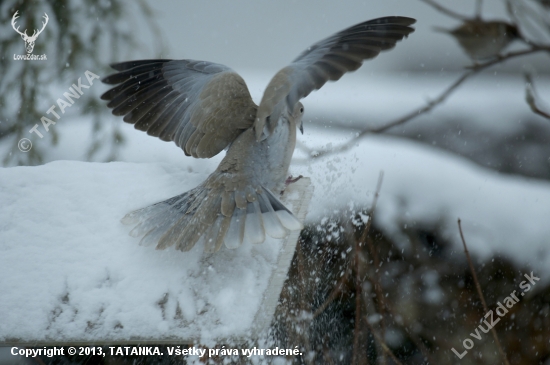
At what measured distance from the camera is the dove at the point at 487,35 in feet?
7.90

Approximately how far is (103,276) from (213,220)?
0.36m

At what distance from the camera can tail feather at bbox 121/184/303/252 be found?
4.57 feet

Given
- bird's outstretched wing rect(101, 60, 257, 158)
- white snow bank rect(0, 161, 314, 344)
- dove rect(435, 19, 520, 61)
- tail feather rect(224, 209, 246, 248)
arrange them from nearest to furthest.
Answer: white snow bank rect(0, 161, 314, 344)
tail feather rect(224, 209, 246, 248)
bird's outstretched wing rect(101, 60, 257, 158)
dove rect(435, 19, 520, 61)

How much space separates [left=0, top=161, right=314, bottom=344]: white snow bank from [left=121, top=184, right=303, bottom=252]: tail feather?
2.6 inches

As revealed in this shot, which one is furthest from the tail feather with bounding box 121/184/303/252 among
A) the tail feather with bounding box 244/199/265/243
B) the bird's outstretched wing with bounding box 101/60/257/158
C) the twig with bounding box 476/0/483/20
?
the twig with bounding box 476/0/483/20

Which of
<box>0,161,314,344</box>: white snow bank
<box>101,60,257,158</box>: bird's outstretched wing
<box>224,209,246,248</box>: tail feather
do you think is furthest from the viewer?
<box>101,60,257,158</box>: bird's outstretched wing

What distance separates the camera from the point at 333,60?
4.86 feet

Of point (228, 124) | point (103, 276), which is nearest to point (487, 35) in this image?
point (228, 124)

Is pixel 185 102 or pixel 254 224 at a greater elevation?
pixel 185 102

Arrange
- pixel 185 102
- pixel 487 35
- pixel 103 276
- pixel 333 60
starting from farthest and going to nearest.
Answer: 1. pixel 487 35
2. pixel 185 102
3. pixel 333 60
4. pixel 103 276

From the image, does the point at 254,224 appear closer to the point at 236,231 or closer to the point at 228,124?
the point at 236,231

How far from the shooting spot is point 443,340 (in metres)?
2.25

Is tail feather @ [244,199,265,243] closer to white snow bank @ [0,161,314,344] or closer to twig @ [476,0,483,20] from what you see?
white snow bank @ [0,161,314,344]

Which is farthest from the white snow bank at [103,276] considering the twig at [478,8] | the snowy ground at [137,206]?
the twig at [478,8]
